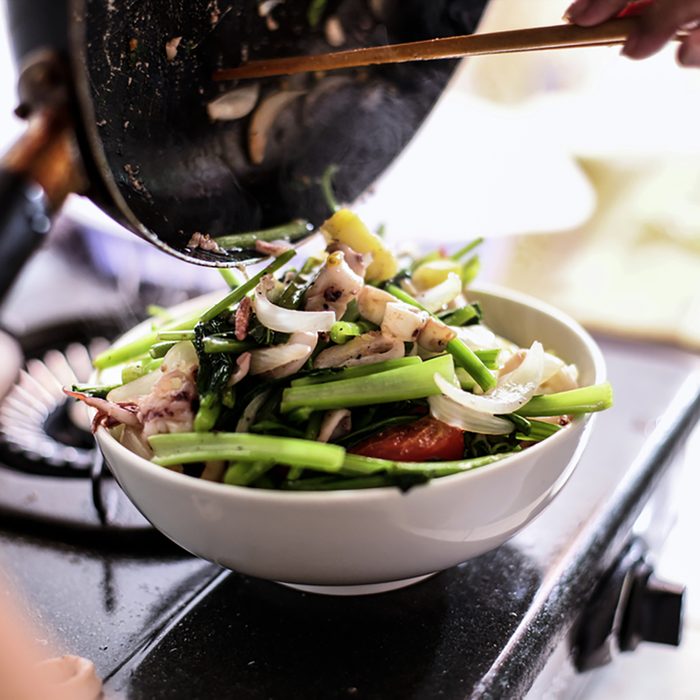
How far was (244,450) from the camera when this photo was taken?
2.46ft

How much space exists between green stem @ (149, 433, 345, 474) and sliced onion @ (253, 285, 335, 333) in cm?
13

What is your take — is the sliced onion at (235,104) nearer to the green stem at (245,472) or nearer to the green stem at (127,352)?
the green stem at (127,352)

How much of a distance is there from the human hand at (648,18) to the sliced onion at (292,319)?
440 mm

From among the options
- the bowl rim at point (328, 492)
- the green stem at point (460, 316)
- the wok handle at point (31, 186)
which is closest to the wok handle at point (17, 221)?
the wok handle at point (31, 186)

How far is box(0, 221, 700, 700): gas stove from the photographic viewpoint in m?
0.82

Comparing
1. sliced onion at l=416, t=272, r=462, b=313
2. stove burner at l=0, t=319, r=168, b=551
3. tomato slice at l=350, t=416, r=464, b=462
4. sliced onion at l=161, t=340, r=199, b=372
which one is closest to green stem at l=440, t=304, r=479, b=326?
sliced onion at l=416, t=272, r=462, b=313

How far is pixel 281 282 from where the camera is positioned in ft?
3.23

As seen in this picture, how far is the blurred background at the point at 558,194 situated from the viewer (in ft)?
6.19

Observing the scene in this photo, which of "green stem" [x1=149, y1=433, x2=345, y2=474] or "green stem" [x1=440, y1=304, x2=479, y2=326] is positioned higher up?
"green stem" [x1=149, y1=433, x2=345, y2=474]

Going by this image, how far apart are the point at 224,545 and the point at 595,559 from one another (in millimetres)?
489

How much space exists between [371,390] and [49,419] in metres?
0.69

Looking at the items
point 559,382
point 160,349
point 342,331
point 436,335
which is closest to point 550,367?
point 559,382

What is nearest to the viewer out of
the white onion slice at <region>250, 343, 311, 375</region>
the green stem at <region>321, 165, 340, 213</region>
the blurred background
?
the white onion slice at <region>250, 343, 311, 375</region>

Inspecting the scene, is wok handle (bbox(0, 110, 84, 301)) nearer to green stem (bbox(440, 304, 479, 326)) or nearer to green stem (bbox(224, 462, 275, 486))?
green stem (bbox(224, 462, 275, 486))
